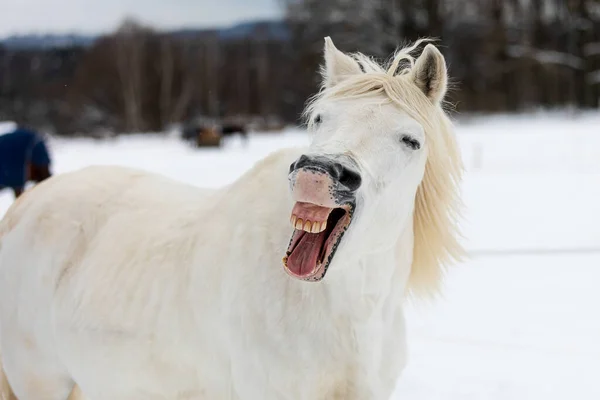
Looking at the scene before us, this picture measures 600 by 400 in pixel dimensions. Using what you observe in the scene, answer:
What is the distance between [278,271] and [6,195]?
880 cm

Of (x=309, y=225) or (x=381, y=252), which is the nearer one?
(x=309, y=225)

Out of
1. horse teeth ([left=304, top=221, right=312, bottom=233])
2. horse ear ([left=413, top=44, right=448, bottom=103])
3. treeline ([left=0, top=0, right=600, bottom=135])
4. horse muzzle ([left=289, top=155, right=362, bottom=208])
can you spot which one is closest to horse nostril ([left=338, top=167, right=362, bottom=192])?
horse muzzle ([left=289, top=155, right=362, bottom=208])

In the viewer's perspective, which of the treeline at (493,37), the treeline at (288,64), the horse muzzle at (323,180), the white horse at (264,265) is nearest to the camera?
the horse muzzle at (323,180)

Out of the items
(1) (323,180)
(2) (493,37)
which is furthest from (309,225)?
(2) (493,37)

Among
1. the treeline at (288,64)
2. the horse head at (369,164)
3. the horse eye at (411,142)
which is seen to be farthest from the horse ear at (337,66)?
the treeline at (288,64)

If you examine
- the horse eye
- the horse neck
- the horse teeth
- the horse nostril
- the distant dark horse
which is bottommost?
the distant dark horse

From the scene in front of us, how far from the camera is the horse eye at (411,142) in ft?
4.96

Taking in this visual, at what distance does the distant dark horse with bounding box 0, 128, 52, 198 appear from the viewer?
4871mm

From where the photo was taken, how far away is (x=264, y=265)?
1.64 m

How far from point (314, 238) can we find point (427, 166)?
1.68ft

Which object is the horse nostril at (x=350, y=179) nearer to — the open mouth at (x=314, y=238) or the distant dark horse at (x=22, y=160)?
the open mouth at (x=314, y=238)

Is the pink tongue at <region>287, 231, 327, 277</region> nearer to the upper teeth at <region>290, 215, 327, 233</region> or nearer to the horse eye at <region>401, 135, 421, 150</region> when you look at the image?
the upper teeth at <region>290, 215, 327, 233</region>

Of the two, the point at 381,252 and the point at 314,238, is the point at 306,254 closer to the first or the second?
the point at 314,238

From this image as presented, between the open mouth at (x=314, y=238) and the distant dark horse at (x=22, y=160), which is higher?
the open mouth at (x=314, y=238)
